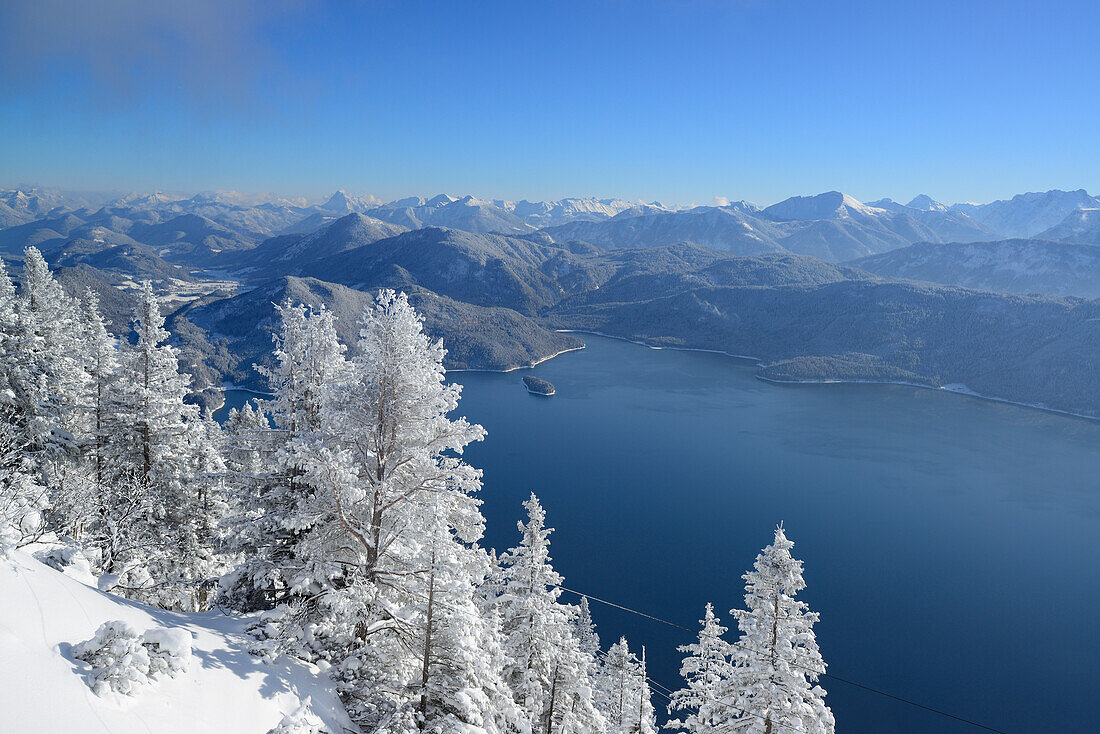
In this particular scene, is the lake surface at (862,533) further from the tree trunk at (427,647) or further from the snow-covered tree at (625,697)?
the tree trunk at (427,647)

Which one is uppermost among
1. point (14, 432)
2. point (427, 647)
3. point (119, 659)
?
point (119, 659)

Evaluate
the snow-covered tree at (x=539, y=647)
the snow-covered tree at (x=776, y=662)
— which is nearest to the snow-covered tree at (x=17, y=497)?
the snow-covered tree at (x=539, y=647)

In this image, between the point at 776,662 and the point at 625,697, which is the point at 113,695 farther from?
the point at 625,697

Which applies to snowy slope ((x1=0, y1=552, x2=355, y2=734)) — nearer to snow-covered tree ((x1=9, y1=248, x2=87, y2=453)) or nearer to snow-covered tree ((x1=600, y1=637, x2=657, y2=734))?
snow-covered tree ((x1=9, y1=248, x2=87, y2=453))

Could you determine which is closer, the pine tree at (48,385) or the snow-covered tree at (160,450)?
the snow-covered tree at (160,450)

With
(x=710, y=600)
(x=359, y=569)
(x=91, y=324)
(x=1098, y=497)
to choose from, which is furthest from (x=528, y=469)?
(x=1098, y=497)

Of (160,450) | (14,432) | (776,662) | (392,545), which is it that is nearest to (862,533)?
(776,662)
